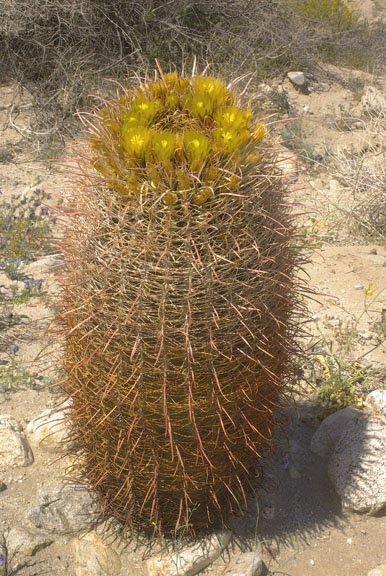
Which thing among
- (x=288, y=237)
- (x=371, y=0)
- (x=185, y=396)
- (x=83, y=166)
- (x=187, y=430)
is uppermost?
(x=83, y=166)

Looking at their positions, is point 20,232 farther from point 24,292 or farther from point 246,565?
point 246,565

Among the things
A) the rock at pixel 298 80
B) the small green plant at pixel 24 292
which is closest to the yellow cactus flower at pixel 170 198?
the small green plant at pixel 24 292

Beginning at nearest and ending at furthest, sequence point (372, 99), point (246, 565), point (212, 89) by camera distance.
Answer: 1. point (212, 89)
2. point (246, 565)
3. point (372, 99)

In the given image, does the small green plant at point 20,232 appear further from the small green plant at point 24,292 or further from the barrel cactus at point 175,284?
the barrel cactus at point 175,284

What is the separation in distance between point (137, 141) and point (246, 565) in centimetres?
183

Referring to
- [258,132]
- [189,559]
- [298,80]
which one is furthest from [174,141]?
[298,80]

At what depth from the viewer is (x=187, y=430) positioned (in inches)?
84.4

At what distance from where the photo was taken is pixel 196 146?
174 cm

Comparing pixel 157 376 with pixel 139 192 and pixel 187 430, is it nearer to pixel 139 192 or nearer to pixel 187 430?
pixel 187 430

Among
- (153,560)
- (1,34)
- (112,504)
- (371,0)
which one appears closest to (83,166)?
(112,504)

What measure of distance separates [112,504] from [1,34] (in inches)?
239

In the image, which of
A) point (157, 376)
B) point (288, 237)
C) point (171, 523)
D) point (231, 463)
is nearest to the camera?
point (157, 376)

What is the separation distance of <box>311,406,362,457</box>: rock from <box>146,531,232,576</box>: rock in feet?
2.63

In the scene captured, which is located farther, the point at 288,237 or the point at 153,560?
the point at 153,560
